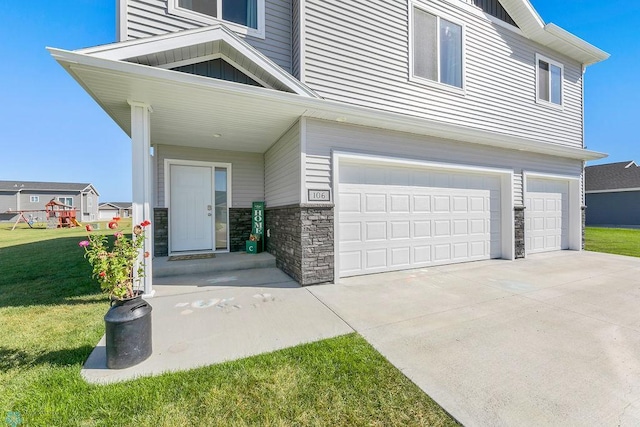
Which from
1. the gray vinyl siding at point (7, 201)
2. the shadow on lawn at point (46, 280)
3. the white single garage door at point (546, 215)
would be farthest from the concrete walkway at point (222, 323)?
the gray vinyl siding at point (7, 201)

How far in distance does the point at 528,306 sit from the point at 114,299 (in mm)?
5092

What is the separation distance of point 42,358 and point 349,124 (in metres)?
5.18

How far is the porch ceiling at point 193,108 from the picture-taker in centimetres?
360

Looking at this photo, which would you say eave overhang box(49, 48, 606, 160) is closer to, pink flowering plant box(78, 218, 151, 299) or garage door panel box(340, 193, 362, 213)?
garage door panel box(340, 193, 362, 213)

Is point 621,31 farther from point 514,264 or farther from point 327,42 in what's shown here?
point 327,42

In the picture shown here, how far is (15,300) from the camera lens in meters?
4.04

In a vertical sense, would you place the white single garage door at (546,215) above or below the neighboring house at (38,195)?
below

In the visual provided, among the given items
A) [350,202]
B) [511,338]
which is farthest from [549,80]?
[511,338]

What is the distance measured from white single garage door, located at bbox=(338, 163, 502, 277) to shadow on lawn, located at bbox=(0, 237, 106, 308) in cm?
443

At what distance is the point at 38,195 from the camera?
29.0 metres

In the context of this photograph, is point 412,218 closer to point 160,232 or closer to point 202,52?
point 202,52

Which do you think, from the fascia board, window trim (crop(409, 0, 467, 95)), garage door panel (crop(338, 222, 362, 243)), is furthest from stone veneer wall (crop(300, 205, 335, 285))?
the fascia board

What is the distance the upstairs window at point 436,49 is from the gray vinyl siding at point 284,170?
10.7 feet

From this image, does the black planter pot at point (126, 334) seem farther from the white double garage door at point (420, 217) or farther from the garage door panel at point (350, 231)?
the garage door panel at point (350, 231)
